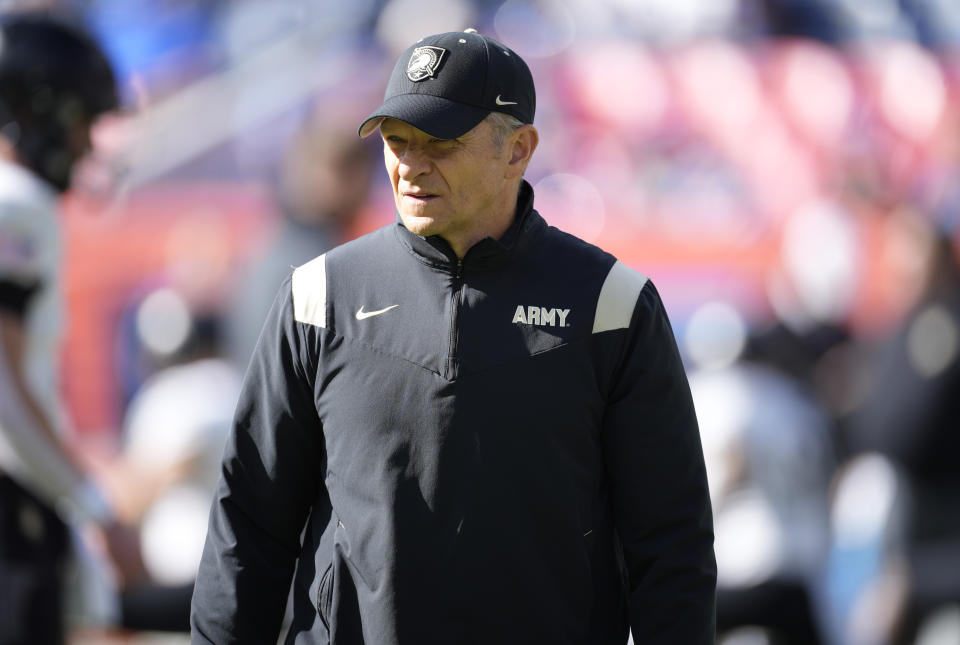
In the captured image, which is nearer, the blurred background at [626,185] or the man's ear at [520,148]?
the man's ear at [520,148]

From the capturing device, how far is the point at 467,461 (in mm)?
1718

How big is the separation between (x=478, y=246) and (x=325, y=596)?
56 cm

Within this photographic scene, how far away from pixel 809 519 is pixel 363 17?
282cm

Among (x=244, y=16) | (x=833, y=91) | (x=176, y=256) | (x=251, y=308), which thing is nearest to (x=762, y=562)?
(x=833, y=91)

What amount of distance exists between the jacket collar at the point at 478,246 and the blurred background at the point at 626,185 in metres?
3.29

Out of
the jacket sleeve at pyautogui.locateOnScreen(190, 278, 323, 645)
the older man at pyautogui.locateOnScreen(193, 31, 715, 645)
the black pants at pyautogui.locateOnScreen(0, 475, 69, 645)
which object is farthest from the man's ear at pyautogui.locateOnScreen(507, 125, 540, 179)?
the black pants at pyautogui.locateOnScreen(0, 475, 69, 645)

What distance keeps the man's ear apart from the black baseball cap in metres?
0.03

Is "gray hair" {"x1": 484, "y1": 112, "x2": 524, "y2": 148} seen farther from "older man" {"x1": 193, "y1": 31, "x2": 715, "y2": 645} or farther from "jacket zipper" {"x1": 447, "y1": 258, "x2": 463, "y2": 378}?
"jacket zipper" {"x1": 447, "y1": 258, "x2": 463, "y2": 378}

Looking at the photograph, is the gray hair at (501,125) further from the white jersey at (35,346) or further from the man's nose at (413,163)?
the white jersey at (35,346)

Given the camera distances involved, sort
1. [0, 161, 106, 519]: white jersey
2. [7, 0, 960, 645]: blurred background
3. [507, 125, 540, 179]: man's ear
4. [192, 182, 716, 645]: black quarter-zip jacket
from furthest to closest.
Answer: [7, 0, 960, 645]: blurred background → [0, 161, 106, 519]: white jersey → [507, 125, 540, 179]: man's ear → [192, 182, 716, 645]: black quarter-zip jacket

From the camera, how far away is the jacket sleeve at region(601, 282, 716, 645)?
68.6 inches

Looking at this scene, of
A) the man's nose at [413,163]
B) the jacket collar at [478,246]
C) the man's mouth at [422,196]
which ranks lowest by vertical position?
the jacket collar at [478,246]

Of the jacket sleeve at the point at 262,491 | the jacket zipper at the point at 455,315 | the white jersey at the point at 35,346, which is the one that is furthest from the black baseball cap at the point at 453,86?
the white jersey at the point at 35,346

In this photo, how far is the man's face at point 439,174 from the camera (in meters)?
1.78
